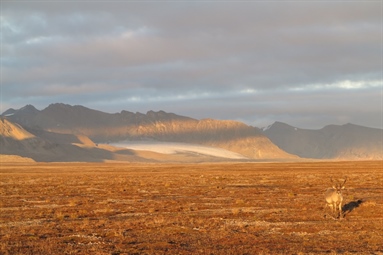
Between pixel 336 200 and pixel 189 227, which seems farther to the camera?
pixel 336 200

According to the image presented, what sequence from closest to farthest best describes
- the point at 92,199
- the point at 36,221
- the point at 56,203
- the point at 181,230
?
1. the point at 181,230
2. the point at 36,221
3. the point at 56,203
4. the point at 92,199

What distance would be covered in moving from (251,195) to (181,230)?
17815 millimetres

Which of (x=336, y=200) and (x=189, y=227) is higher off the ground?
(x=336, y=200)

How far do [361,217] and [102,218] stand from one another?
Answer: 11708 mm

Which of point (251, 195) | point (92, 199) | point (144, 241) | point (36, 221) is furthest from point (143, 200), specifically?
point (144, 241)

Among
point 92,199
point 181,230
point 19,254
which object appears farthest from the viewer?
point 92,199

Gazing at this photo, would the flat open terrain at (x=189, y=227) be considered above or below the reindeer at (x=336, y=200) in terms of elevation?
below

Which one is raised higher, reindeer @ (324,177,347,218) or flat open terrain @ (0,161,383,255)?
reindeer @ (324,177,347,218)

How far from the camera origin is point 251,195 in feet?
127

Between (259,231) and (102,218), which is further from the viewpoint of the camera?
(102,218)

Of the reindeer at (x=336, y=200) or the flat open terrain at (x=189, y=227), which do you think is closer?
the flat open terrain at (x=189, y=227)

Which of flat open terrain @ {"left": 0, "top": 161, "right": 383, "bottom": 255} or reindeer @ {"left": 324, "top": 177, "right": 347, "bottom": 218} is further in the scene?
reindeer @ {"left": 324, "top": 177, "right": 347, "bottom": 218}

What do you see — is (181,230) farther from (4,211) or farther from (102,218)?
(4,211)

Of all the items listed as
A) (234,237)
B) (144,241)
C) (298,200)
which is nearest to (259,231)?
(234,237)
